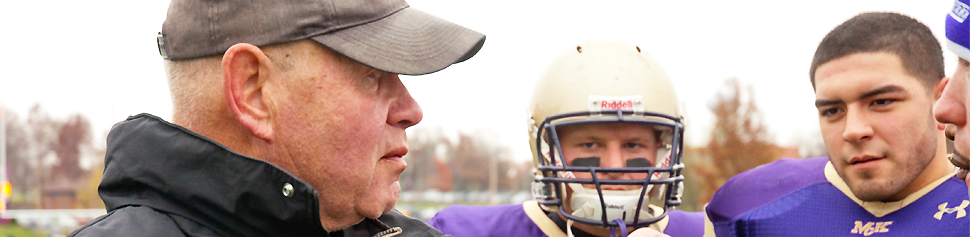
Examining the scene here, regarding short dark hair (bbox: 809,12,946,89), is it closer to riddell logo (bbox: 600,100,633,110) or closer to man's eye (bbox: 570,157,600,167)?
riddell logo (bbox: 600,100,633,110)

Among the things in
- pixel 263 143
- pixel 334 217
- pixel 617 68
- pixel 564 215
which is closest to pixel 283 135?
pixel 263 143

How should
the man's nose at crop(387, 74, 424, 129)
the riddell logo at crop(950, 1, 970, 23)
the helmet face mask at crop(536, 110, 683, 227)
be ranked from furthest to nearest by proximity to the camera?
the helmet face mask at crop(536, 110, 683, 227)
the man's nose at crop(387, 74, 424, 129)
the riddell logo at crop(950, 1, 970, 23)

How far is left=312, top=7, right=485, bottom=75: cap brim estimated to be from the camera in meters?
1.77

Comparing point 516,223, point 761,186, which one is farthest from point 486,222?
point 761,186

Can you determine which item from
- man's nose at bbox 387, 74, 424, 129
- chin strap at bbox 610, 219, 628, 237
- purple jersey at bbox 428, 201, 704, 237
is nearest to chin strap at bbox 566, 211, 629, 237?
chin strap at bbox 610, 219, 628, 237

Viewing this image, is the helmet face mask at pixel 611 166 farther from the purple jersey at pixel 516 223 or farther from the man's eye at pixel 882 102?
the man's eye at pixel 882 102

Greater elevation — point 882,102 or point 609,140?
point 882,102

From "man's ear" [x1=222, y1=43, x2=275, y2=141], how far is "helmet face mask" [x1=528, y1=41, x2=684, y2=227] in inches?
58.5

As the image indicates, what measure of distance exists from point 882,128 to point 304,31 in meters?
2.15

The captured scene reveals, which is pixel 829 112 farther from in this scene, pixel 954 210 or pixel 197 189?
pixel 197 189

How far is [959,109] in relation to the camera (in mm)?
1736

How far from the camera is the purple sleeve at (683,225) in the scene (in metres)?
3.32

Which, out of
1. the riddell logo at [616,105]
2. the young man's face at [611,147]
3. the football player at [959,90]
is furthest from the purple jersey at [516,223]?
the football player at [959,90]

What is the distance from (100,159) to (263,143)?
3578cm
